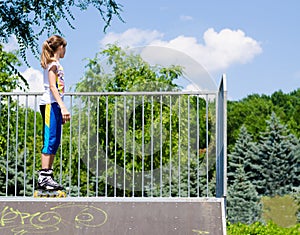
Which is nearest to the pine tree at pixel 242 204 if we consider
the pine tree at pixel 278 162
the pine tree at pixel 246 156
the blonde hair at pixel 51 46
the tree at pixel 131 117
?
the pine tree at pixel 246 156

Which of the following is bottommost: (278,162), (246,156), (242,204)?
(242,204)

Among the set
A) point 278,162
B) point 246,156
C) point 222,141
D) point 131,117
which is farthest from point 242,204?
point 222,141

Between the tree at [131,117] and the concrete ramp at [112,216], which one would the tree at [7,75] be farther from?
the concrete ramp at [112,216]

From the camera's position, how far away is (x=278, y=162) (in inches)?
1224

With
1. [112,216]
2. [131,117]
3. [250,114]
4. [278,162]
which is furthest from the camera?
[250,114]

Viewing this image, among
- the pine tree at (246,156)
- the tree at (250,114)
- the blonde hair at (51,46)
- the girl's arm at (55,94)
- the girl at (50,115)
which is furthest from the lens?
the tree at (250,114)

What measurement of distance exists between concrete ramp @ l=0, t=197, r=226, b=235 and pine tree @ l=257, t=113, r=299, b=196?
26.1 metres

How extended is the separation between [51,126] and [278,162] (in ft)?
87.1

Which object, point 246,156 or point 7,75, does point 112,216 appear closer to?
point 7,75

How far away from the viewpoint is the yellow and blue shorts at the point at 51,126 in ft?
18.9

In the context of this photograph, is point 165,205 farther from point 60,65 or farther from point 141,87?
point 141,87

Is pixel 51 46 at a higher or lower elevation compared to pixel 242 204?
higher

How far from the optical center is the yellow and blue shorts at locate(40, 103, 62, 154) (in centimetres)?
577

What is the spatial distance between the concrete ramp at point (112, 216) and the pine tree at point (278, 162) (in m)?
26.1
